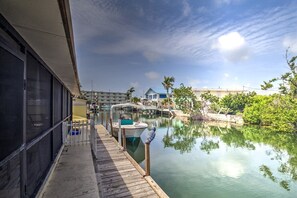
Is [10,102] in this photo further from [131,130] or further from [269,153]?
[269,153]

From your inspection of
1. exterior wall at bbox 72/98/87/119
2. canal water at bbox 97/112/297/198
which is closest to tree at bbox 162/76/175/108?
exterior wall at bbox 72/98/87/119

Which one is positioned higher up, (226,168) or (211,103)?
(211,103)

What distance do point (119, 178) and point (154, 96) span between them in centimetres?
5183

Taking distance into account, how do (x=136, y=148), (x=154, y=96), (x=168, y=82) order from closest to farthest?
(x=136, y=148)
(x=168, y=82)
(x=154, y=96)

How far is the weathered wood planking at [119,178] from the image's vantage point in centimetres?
422

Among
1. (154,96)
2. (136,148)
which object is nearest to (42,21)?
(136,148)

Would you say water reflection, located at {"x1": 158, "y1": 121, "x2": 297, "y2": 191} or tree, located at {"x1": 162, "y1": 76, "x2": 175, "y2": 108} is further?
tree, located at {"x1": 162, "y1": 76, "x2": 175, "y2": 108}

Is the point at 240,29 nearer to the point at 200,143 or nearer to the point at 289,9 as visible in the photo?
the point at 289,9

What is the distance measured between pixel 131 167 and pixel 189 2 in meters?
12.2

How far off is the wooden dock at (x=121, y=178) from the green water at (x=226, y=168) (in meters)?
1.42

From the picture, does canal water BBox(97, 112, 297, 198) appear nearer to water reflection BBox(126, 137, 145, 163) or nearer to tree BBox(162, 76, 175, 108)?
water reflection BBox(126, 137, 145, 163)

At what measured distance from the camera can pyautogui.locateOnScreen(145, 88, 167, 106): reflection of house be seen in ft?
175

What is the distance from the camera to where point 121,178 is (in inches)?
196

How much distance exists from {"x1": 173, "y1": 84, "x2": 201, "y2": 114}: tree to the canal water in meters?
17.8
